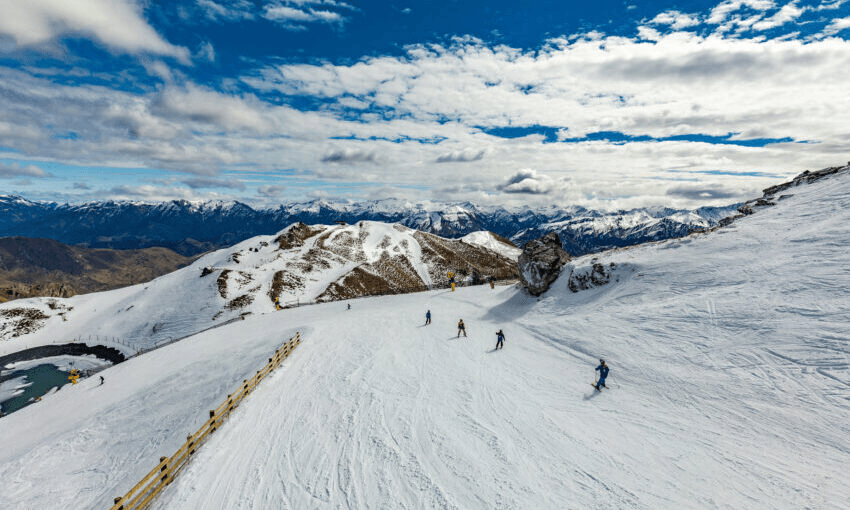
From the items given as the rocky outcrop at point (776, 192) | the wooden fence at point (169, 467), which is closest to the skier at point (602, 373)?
the wooden fence at point (169, 467)

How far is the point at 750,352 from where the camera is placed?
1764 centimetres

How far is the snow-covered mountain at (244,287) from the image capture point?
6731cm

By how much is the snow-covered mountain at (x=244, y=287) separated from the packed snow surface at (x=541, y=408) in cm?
3188

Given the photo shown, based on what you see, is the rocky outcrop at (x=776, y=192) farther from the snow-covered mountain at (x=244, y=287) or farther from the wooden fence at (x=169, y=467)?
the wooden fence at (x=169, y=467)

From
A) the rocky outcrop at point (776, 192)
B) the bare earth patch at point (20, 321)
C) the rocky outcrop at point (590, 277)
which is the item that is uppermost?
the rocky outcrop at point (776, 192)

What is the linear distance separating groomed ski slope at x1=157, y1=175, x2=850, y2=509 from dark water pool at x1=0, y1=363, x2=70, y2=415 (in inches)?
2124

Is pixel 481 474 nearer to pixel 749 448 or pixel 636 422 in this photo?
pixel 636 422

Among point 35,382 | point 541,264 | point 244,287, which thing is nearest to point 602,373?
point 541,264

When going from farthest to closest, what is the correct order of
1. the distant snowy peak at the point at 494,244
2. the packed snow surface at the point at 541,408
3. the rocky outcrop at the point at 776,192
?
the distant snowy peak at the point at 494,244, the rocky outcrop at the point at 776,192, the packed snow surface at the point at 541,408

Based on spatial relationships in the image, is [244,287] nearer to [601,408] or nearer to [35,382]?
[35,382]

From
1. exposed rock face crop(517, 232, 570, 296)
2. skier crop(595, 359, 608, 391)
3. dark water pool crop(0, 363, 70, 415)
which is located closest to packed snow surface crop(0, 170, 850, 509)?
skier crop(595, 359, 608, 391)

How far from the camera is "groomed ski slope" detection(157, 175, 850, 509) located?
35.8ft

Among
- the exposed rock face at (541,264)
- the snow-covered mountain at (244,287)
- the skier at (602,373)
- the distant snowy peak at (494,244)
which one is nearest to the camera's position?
the skier at (602,373)

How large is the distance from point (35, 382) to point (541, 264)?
Result: 267 feet
